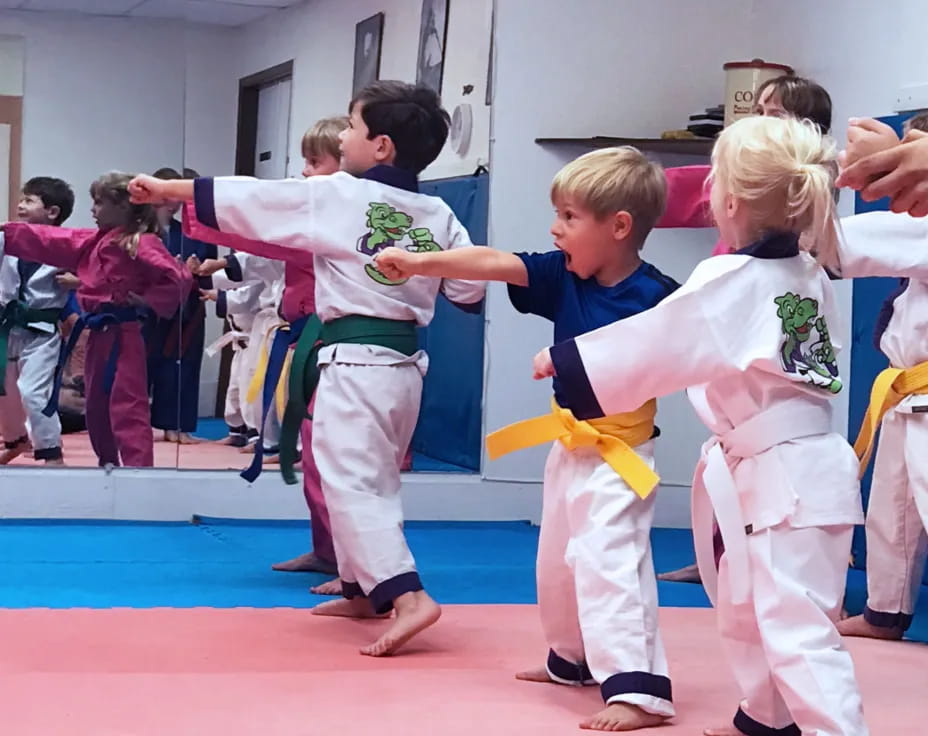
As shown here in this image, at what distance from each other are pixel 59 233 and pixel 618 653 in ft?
11.9

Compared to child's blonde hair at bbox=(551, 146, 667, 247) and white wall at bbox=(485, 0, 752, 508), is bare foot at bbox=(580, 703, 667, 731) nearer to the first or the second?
child's blonde hair at bbox=(551, 146, 667, 247)

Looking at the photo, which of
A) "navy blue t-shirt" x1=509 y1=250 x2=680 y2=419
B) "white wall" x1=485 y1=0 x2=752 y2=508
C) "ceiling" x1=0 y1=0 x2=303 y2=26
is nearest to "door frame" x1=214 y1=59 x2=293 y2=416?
"ceiling" x1=0 y1=0 x2=303 y2=26

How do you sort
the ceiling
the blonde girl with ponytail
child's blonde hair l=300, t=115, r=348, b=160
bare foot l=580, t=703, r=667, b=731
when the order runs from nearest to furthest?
the blonde girl with ponytail < bare foot l=580, t=703, r=667, b=731 < child's blonde hair l=300, t=115, r=348, b=160 < the ceiling

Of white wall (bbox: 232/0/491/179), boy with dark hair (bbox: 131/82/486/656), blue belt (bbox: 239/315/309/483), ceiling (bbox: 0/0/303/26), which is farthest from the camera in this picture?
white wall (bbox: 232/0/491/179)

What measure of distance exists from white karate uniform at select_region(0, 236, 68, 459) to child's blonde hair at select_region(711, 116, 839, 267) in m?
3.81

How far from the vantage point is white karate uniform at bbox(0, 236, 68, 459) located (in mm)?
5719

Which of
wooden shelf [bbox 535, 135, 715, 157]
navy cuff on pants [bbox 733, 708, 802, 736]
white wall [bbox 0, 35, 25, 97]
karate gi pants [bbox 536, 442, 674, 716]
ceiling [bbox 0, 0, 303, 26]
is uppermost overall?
ceiling [bbox 0, 0, 303, 26]

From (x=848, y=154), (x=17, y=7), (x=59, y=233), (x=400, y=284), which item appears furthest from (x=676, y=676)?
(x=17, y=7)

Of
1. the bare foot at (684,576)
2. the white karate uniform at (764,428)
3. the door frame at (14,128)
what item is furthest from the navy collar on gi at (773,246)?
the door frame at (14,128)

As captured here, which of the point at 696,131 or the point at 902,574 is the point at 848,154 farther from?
the point at 696,131

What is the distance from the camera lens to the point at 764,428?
8.25ft

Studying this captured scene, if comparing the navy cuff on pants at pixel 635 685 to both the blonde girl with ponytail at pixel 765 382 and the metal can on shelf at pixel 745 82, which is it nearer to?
the blonde girl with ponytail at pixel 765 382

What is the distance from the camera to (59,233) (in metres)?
5.63

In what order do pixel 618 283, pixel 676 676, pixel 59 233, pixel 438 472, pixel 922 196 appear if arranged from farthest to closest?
pixel 438 472, pixel 59 233, pixel 676 676, pixel 618 283, pixel 922 196
